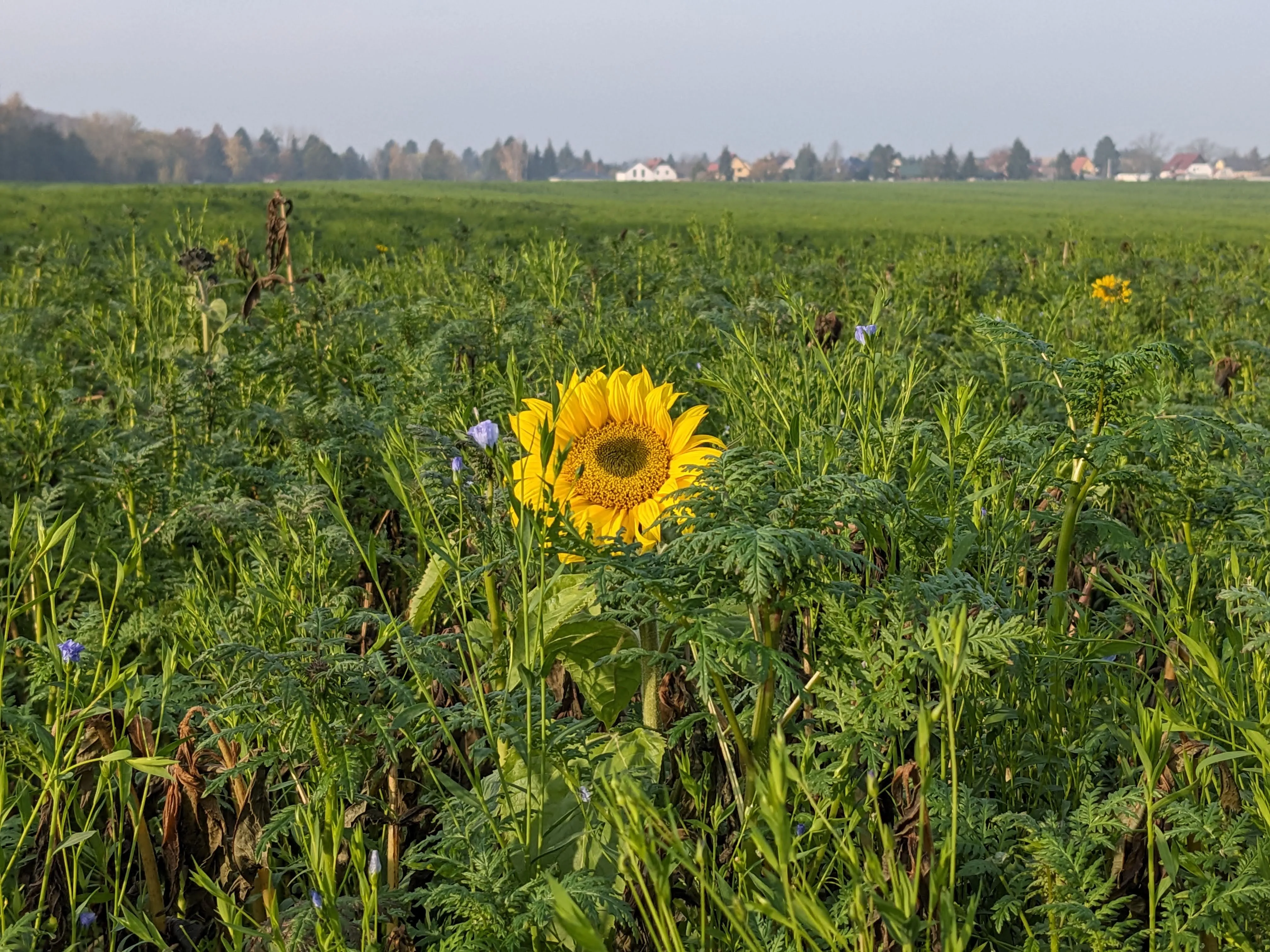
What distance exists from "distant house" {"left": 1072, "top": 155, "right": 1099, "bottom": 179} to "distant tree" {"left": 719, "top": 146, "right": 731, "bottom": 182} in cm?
5444

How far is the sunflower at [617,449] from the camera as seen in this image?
1.95 meters

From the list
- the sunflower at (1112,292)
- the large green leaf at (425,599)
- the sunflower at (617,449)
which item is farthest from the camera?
the sunflower at (1112,292)

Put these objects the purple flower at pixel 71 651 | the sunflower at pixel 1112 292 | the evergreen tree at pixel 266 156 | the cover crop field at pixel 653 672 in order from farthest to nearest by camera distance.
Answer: the evergreen tree at pixel 266 156 → the sunflower at pixel 1112 292 → the purple flower at pixel 71 651 → the cover crop field at pixel 653 672

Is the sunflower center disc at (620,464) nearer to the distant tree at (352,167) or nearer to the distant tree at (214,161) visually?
the distant tree at (214,161)

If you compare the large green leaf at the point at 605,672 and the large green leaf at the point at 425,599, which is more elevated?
the large green leaf at the point at 425,599

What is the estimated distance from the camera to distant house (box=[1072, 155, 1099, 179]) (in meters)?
148

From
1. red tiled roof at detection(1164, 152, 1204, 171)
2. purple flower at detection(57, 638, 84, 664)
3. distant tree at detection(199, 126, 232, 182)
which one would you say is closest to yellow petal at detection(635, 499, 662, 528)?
purple flower at detection(57, 638, 84, 664)

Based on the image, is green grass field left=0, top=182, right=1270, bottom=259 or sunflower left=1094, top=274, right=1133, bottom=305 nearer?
sunflower left=1094, top=274, right=1133, bottom=305

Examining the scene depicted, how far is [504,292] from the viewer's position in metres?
4.62

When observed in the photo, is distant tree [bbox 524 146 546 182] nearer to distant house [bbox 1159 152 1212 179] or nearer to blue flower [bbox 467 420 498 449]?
distant house [bbox 1159 152 1212 179]

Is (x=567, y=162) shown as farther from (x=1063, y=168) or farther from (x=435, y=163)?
(x=1063, y=168)

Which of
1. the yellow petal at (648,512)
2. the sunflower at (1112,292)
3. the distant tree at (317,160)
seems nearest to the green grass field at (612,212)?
the yellow petal at (648,512)

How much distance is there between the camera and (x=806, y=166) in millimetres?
145250

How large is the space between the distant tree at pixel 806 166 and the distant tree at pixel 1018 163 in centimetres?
2772
